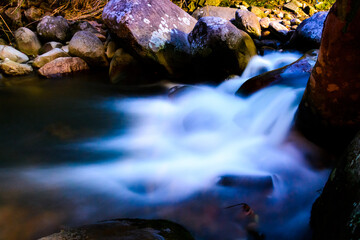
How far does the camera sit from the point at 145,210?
2.11 m

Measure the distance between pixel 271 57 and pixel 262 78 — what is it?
5.88ft

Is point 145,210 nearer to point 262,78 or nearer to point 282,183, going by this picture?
point 282,183

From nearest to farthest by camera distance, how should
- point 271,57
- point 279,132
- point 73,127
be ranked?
point 279,132 < point 73,127 < point 271,57

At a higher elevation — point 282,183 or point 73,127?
point 282,183

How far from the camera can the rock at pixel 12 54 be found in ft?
19.1

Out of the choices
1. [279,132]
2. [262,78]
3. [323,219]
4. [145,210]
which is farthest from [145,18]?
[323,219]

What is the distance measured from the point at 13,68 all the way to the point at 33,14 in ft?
8.52

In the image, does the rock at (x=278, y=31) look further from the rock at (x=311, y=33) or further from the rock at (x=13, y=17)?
the rock at (x=13, y=17)

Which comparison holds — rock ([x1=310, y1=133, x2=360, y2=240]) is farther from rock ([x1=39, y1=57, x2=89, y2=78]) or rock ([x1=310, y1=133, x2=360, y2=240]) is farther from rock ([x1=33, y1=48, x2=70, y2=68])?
rock ([x1=33, y1=48, x2=70, y2=68])

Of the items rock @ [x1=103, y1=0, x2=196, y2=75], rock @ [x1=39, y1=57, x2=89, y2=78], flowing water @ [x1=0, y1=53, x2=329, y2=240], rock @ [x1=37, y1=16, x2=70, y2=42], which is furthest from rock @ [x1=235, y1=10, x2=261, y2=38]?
rock @ [x1=37, y1=16, x2=70, y2=42]

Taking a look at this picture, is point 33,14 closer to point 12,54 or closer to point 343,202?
point 12,54

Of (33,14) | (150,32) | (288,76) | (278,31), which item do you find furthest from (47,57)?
(278,31)

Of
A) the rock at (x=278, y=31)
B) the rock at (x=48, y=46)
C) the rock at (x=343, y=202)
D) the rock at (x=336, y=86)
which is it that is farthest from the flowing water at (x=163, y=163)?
the rock at (x=278, y=31)

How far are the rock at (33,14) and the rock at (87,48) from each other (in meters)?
2.47
